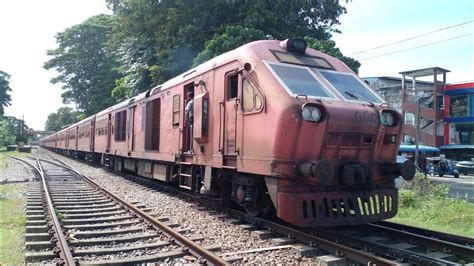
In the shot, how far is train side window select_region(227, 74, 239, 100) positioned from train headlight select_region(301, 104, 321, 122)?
79.5 inches

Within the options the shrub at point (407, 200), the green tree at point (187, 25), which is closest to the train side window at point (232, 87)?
the shrub at point (407, 200)

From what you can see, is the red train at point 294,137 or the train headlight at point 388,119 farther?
the train headlight at point 388,119

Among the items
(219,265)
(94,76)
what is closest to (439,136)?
(94,76)

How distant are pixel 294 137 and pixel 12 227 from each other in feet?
17.0

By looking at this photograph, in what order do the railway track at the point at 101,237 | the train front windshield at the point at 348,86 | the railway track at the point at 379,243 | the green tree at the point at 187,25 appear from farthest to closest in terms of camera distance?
1. the green tree at the point at 187,25
2. the train front windshield at the point at 348,86
3. the railway track at the point at 101,237
4. the railway track at the point at 379,243

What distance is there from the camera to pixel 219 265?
503 centimetres

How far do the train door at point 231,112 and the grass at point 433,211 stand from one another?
376 cm

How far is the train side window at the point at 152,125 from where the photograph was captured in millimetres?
13102

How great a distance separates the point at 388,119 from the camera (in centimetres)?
712

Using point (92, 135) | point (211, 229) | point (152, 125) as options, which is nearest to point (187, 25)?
point (92, 135)

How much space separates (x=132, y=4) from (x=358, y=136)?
72.2 feet

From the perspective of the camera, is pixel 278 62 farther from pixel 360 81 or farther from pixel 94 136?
pixel 94 136

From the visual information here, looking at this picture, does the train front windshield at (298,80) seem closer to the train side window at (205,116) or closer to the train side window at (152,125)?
the train side window at (205,116)

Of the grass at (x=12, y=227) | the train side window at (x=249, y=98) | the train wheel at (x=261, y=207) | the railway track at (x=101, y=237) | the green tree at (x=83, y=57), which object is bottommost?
the grass at (x=12, y=227)
